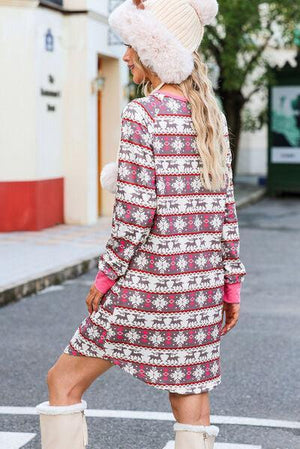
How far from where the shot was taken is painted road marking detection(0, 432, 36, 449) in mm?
4844

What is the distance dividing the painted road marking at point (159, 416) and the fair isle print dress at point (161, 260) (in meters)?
1.79

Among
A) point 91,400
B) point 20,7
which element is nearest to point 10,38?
point 20,7

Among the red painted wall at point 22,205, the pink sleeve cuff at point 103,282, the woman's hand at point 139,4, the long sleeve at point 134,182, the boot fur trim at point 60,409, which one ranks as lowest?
the red painted wall at point 22,205

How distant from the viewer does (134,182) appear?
3.41m

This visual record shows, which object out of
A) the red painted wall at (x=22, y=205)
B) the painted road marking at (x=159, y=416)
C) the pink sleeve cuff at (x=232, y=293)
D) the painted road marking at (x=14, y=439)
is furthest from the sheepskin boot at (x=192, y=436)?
the red painted wall at (x=22, y=205)

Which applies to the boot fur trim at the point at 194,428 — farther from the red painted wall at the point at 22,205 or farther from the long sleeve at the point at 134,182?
the red painted wall at the point at 22,205

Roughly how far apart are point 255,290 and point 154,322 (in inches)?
265

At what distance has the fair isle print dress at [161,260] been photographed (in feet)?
11.2

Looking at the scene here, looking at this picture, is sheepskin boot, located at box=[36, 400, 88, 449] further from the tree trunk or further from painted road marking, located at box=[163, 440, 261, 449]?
the tree trunk

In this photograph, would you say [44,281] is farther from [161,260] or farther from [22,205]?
[161,260]

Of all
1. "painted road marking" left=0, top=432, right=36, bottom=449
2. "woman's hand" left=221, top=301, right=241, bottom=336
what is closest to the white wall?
"painted road marking" left=0, top=432, right=36, bottom=449

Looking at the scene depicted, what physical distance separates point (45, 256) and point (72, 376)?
8.53 m

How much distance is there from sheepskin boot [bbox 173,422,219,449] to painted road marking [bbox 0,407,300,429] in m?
1.75

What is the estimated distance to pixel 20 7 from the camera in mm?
15102
